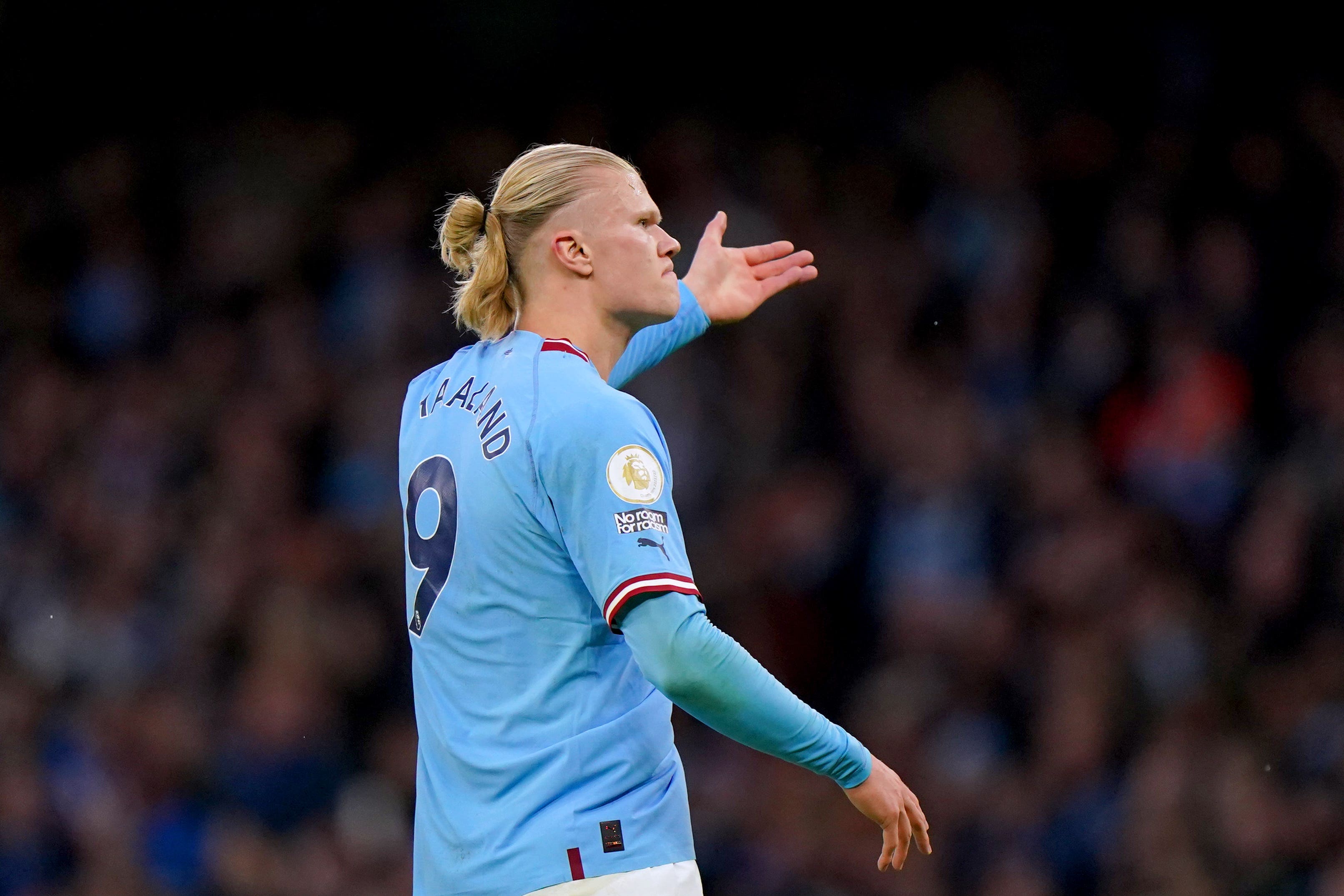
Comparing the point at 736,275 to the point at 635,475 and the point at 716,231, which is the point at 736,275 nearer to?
the point at 716,231

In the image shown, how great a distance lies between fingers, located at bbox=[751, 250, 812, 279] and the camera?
3.85 metres

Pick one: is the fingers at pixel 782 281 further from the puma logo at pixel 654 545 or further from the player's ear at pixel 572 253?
the puma logo at pixel 654 545

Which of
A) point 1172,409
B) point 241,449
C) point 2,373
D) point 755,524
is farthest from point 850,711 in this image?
point 2,373

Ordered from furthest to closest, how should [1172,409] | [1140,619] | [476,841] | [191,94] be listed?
1. [191,94]
2. [1172,409]
3. [1140,619]
4. [476,841]

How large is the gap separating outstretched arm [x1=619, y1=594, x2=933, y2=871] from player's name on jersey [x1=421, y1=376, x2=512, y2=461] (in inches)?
15.4

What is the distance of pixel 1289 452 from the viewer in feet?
22.9

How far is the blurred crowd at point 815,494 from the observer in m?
6.45

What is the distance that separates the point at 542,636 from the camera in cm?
265

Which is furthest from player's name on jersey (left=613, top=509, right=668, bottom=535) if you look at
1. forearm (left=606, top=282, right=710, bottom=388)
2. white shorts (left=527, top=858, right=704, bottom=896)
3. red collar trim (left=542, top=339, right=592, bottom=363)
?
forearm (left=606, top=282, right=710, bottom=388)

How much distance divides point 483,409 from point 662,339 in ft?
3.14

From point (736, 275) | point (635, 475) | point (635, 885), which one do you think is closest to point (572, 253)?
point (635, 475)

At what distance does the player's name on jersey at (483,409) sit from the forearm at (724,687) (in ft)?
1.29

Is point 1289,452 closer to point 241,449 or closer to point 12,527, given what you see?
point 241,449

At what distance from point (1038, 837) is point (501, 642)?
13.6 feet
